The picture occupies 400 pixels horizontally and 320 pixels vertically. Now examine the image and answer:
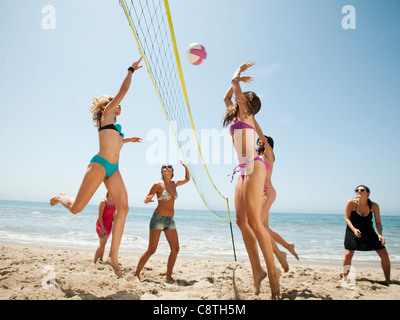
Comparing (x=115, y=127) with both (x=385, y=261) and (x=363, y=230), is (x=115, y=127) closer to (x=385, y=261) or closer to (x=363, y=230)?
(x=363, y=230)

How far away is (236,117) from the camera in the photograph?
246 centimetres

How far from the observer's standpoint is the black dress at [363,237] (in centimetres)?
334

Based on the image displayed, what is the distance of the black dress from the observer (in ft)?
10.9

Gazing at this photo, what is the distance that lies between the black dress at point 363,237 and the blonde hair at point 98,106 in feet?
12.3

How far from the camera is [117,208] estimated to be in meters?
2.53

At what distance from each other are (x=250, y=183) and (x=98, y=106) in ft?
6.49

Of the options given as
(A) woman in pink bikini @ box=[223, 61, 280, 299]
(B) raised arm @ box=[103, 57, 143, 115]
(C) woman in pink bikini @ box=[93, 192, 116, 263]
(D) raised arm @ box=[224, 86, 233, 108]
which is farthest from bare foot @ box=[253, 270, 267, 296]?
(C) woman in pink bikini @ box=[93, 192, 116, 263]

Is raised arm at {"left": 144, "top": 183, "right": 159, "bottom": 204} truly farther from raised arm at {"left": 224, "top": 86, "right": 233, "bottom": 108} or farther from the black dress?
the black dress

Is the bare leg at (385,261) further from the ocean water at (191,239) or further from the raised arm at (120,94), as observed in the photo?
the raised arm at (120,94)

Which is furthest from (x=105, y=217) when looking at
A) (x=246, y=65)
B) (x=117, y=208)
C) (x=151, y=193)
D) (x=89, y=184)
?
(x=246, y=65)

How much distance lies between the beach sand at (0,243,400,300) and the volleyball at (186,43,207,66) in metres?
2.97

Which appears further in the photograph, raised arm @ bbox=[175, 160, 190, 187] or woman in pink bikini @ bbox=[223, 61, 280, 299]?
raised arm @ bbox=[175, 160, 190, 187]
